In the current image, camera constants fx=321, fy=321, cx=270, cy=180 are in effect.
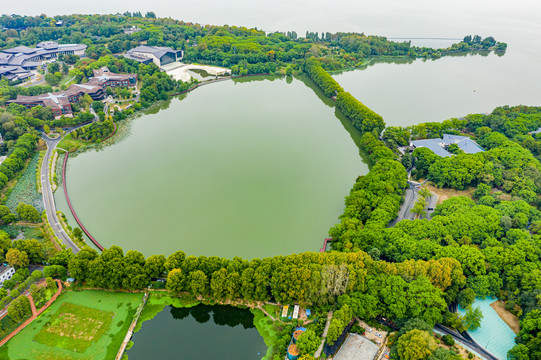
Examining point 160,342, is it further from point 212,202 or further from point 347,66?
point 347,66

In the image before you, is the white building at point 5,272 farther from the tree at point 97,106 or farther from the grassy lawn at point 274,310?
the tree at point 97,106

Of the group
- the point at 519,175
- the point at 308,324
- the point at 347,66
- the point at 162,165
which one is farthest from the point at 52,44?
the point at 519,175

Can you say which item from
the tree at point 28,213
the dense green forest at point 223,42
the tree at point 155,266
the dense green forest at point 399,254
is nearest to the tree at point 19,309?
the dense green forest at point 399,254

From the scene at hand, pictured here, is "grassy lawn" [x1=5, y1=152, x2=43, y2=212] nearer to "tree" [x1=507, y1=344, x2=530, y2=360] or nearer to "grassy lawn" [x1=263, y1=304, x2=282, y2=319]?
"grassy lawn" [x1=263, y1=304, x2=282, y2=319]

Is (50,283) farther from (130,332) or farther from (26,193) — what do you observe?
(26,193)

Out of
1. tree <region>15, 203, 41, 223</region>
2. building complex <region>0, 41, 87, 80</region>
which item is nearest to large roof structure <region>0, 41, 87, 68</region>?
building complex <region>0, 41, 87, 80</region>

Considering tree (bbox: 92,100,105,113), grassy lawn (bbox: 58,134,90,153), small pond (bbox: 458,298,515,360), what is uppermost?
tree (bbox: 92,100,105,113)

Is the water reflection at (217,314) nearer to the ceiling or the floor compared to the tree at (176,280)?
nearer to the floor

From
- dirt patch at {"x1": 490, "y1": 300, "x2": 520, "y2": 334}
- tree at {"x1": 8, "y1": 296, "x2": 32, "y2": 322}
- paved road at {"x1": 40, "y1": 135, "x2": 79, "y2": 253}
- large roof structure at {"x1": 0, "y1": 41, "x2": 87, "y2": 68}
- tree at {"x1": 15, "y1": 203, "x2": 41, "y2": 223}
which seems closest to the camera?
tree at {"x1": 8, "y1": 296, "x2": 32, "y2": 322}
